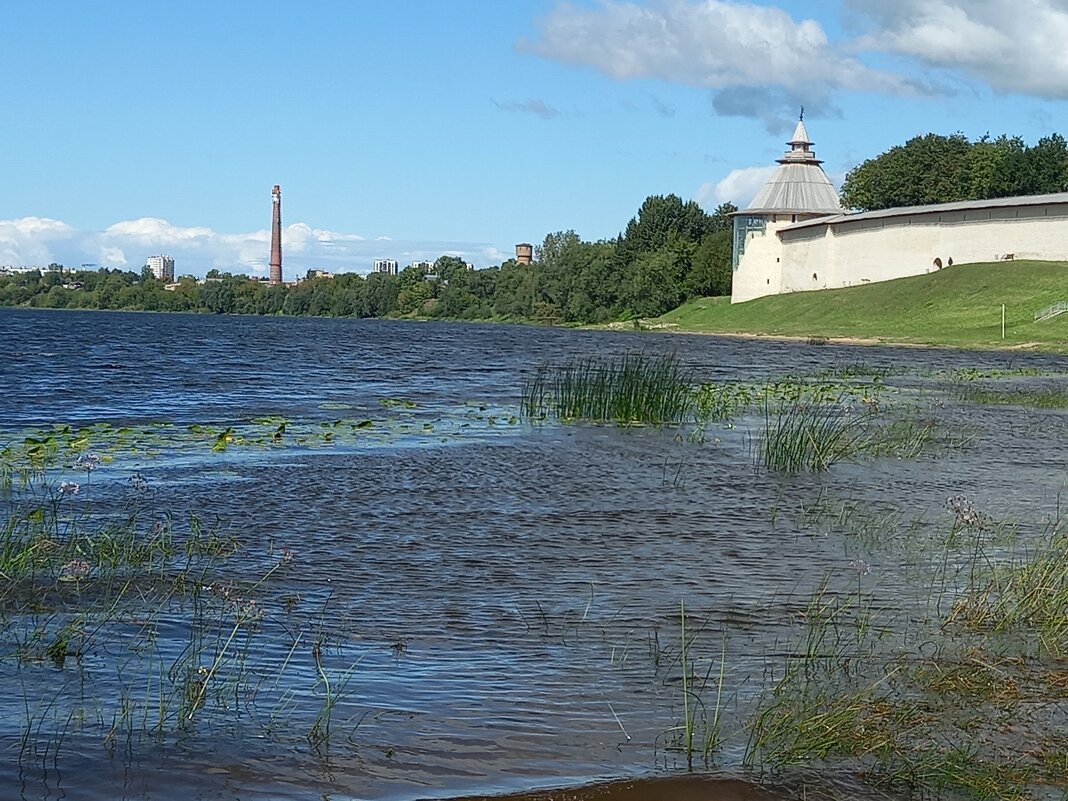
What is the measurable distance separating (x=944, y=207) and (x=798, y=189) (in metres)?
19.9

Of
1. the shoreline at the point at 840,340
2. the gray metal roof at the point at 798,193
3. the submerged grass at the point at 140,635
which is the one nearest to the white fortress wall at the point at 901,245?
the gray metal roof at the point at 798,193

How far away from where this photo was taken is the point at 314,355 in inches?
1751

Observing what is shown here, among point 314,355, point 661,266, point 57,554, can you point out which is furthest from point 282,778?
point 661,266

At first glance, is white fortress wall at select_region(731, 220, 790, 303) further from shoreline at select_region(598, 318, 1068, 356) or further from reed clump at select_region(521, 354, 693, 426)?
reed clump at select_region(521, 354, 693, 426)

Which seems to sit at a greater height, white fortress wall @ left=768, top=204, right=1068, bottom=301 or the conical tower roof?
the conical tower roof

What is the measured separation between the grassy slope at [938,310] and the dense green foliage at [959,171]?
1661cm

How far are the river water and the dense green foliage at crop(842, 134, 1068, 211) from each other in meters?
65.2

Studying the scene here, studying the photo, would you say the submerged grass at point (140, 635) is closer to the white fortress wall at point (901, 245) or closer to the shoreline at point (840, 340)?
the shoreline at point (840, 340)

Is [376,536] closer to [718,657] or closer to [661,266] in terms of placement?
[718,657]

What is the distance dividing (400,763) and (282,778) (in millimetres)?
437

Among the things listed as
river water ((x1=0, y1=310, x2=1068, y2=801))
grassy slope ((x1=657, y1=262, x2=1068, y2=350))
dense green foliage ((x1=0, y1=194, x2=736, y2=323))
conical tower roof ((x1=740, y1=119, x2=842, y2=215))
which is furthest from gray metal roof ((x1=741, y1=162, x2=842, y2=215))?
river water ((x1=0, y1=310, x2=1068, y2=801))

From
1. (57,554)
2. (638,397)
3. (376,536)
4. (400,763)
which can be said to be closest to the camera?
(400,763)

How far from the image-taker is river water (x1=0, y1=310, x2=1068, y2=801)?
16.6 ft

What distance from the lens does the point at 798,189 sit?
86.7m
